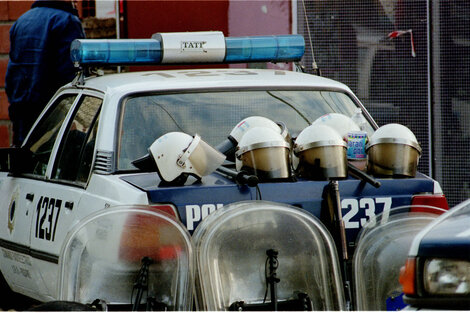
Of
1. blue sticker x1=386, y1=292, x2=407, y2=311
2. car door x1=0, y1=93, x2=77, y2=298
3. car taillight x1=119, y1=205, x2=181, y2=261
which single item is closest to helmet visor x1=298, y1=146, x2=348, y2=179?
blue sticker x1=386, y1=292, x2=407, y2=311

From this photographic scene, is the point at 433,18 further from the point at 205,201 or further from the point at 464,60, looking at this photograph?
the point at 205,201

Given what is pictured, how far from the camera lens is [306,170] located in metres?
5.12

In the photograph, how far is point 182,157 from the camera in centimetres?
495

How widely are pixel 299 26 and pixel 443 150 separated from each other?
2.04m

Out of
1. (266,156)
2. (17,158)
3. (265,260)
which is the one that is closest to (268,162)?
(266,156)

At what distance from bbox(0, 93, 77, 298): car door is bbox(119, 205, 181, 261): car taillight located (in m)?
1.58

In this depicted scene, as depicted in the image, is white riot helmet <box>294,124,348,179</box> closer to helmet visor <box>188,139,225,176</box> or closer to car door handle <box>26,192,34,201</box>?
helmet visor <box>188,139,225,176</box>

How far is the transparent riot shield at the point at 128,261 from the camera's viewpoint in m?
4.54

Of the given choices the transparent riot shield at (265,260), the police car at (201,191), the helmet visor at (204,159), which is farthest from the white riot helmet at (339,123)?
the transparent riot shield at (265,260)

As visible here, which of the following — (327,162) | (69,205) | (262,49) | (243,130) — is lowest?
(69,205)

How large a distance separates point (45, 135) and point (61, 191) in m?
0.87

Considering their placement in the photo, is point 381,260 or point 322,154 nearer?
point 381,260

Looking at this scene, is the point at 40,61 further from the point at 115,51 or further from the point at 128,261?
the point at 128,261

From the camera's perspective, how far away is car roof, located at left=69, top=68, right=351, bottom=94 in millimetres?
5773
